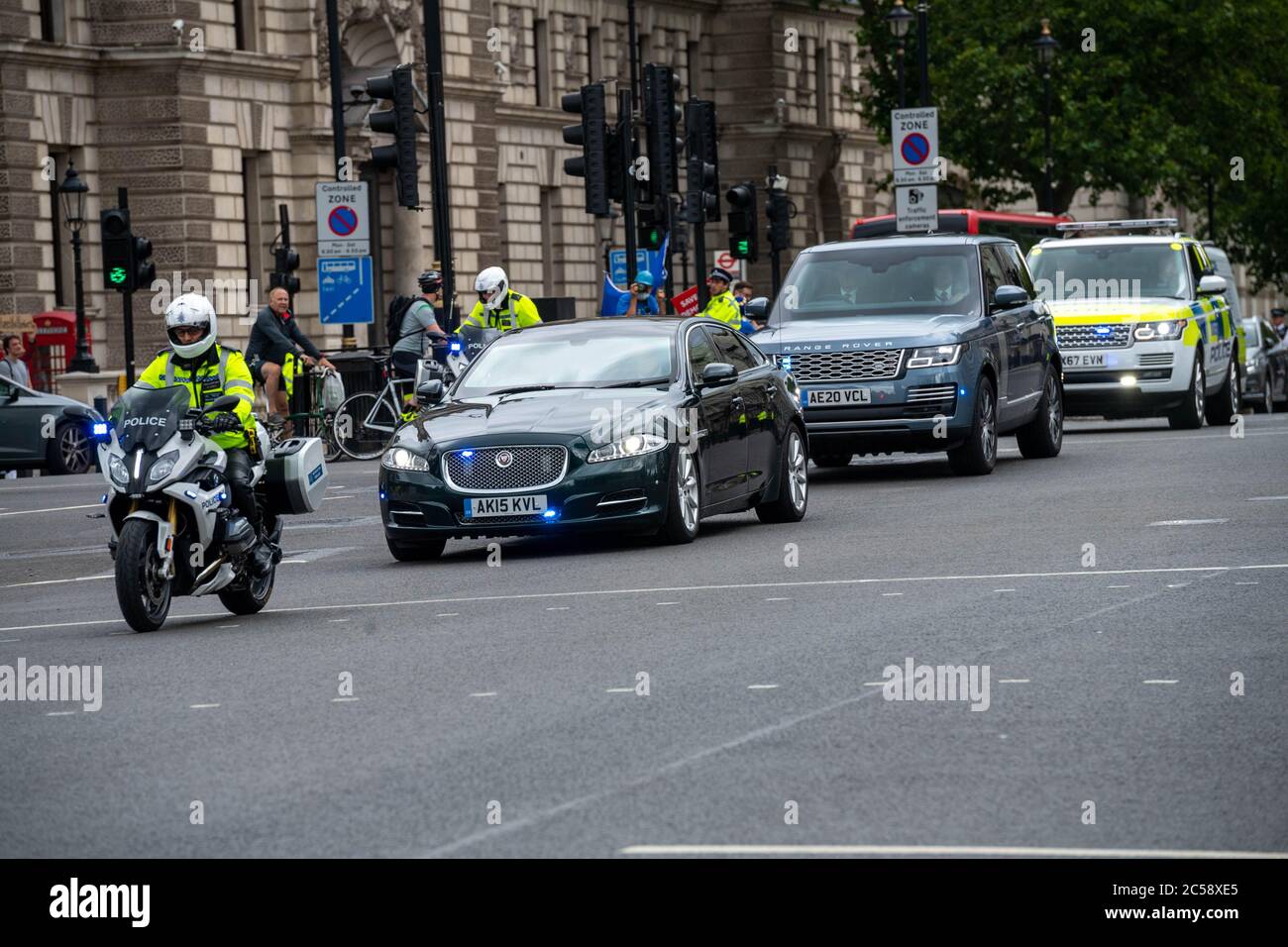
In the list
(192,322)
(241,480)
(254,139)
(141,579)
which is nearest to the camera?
(141,579)

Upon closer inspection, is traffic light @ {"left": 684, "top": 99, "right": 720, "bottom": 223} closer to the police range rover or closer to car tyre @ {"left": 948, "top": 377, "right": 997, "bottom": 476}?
the police range rover

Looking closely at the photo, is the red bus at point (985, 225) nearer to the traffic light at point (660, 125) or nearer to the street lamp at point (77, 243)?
the street lamp at point (77, 243)

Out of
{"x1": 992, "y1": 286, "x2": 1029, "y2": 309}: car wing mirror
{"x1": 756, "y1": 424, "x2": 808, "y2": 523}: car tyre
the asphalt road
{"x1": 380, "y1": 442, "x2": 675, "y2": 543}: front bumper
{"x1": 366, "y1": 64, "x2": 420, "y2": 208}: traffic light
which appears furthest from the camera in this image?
{"x1": 366, "y1": 64, "x2": 420, "y2": 208}: traffic light

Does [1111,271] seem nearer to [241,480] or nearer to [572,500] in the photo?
[572,500]

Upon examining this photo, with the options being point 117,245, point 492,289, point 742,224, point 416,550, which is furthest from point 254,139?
point 416,550

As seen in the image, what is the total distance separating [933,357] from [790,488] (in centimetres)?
296

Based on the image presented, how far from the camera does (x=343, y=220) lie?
103ft

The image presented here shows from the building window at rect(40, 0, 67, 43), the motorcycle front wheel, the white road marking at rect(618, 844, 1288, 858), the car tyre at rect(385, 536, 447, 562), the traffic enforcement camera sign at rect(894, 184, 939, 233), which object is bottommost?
the car tyre at rect(385, 536, 447, 562)

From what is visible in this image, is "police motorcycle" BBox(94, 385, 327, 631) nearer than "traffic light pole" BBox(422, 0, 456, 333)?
Yes

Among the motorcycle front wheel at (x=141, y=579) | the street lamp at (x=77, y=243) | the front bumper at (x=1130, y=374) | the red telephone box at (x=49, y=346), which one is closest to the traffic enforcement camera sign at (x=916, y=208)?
the front bumper at (x=1130, y=374)

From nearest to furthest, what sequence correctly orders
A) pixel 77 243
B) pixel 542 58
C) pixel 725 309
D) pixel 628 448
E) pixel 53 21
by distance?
pixel 628 448 → pixel 725 309 → pixel 77 243 → pixel 53 21 → pixel 542 58

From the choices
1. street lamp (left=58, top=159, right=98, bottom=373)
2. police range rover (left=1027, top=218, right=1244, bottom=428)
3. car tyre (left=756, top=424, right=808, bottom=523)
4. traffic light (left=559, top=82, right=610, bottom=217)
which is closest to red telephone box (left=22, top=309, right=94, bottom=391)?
street lamp (left=58, top=159, right=98, bottom=373)

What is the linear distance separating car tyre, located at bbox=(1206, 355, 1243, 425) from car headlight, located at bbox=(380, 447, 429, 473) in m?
15.1

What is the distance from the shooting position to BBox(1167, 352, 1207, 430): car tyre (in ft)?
91.1
